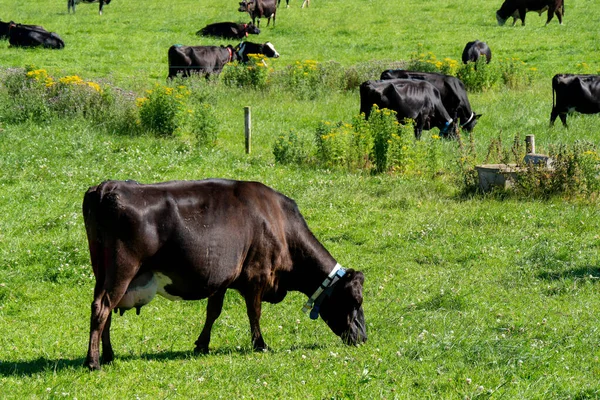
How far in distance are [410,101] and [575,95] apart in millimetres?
5460

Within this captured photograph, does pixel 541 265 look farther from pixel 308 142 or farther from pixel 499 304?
pixel 308 142

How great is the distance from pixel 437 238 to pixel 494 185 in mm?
2921

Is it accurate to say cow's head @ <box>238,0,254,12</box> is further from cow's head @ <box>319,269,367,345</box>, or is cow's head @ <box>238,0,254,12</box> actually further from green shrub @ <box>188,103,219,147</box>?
cow's head @ <box>319,269,367,345</box>

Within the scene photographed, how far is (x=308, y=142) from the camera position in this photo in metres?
18.4

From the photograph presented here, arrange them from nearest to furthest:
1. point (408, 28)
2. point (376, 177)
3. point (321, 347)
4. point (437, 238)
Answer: point (321, 347), point (437, 238), point (376, 177), point (408, 28)

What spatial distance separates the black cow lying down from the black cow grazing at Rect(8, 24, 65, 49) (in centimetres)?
2578

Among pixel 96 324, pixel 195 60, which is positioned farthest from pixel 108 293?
pixel 195 60

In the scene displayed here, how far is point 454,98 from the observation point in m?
22.1

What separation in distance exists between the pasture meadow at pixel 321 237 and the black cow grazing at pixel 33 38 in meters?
1.84

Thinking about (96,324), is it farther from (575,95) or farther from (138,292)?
(575,95)

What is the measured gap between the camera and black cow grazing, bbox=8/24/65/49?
32062 mm

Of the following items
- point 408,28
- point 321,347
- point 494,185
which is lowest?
point 321,347

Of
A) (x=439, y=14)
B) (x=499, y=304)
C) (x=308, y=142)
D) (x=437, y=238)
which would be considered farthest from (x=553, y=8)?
(x=499, y=304)

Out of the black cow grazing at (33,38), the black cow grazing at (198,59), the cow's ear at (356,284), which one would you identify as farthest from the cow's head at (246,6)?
the cow's ear at (356,284)
